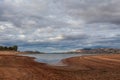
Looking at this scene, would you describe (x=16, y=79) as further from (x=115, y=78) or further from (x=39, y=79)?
(x=115, y=78)

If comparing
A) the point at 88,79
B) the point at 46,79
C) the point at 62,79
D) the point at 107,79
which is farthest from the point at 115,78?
the point at 46,79

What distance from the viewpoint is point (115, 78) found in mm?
21688

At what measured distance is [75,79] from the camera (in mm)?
21656

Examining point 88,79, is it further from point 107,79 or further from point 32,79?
point 32,79

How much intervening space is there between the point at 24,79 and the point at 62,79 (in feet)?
11.7

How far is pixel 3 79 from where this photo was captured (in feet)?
71.4

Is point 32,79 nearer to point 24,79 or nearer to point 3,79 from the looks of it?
point 24,79

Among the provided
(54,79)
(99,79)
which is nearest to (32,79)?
(54,79)

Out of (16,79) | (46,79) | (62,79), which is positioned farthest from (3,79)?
(62,79)

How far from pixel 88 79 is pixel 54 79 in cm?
316

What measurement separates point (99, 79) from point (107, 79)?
0.72m

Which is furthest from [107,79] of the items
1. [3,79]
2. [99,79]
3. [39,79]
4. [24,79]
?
[3,79]

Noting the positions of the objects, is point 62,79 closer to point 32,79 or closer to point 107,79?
point 32,79

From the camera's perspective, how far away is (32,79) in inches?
855
